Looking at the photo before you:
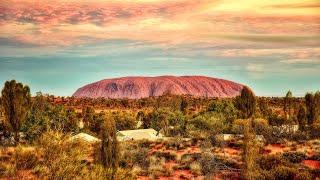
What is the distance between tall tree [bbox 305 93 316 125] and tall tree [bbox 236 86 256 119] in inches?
237

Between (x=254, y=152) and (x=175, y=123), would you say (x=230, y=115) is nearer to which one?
(x=175, y=123)

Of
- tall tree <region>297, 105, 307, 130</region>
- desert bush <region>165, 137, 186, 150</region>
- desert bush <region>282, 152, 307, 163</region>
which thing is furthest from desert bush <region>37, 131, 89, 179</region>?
tall tree <region>297, 105, 307, 130</region>

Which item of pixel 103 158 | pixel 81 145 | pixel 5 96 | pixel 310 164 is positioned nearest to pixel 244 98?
pixel 310 164

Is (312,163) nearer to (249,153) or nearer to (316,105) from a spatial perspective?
(249,153)

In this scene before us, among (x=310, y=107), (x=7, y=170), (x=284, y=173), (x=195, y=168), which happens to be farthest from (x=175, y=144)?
(x=7, y=170)

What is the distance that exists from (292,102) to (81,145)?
60.0 metres

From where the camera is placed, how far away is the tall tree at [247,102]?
49.1 m

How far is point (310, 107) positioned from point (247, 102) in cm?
749

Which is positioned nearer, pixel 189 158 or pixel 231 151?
pixel 189 158

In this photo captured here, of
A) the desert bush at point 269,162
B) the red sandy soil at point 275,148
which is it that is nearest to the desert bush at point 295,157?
the desert bush at point 269,162

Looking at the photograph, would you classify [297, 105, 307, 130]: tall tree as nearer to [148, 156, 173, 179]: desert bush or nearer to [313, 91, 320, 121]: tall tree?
[313, 91, 320, 121]: tall tree

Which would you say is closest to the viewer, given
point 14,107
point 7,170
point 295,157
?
point 7,170

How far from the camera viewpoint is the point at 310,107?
166ft

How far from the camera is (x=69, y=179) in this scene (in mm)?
15547
